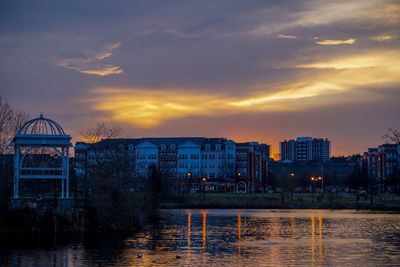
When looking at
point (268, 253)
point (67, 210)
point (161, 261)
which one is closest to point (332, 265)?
point (268, 253)

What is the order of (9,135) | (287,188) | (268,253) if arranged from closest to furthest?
1. (268,253)
2. (9,135)
3. (287,188)

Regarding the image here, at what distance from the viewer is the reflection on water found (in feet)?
128

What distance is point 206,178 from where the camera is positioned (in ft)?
656

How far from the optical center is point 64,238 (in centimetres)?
5088

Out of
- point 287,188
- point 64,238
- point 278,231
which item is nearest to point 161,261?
point 64,238

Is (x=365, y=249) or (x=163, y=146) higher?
(x=163, y=146)

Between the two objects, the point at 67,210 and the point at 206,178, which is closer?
the point at 67,210

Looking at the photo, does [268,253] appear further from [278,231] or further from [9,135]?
[9,135]

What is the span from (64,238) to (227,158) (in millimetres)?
149965

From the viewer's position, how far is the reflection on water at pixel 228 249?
39.1m

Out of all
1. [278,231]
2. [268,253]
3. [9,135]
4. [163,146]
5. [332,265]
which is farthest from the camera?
[163,146]

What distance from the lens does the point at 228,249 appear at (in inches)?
1813

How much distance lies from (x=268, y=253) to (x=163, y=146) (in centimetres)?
15427

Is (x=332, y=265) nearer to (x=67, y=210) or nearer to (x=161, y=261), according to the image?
(x=161, y=261)
